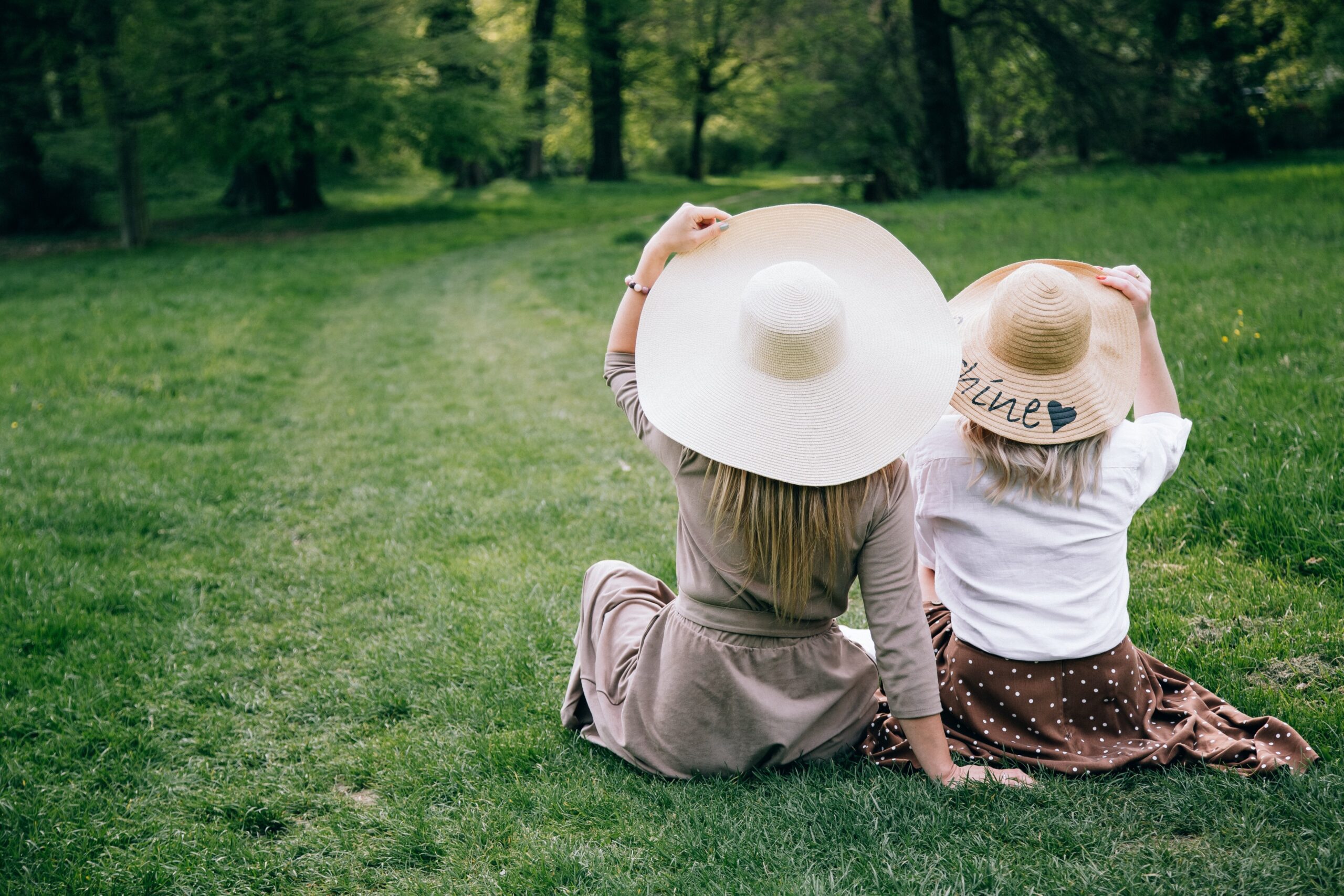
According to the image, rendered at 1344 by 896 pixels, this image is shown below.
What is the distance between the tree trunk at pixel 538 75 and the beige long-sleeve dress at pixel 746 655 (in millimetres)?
24377

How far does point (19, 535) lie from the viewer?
5.18 m

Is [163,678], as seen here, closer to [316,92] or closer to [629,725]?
[629,725]

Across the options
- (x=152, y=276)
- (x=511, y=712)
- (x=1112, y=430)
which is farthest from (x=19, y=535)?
(x=152, y=276)

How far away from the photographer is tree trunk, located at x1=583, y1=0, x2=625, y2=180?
102 feet

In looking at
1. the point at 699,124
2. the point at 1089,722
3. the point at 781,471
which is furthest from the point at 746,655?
the point at 699,124

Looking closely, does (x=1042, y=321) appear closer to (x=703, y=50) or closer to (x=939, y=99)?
(x=939, y=99)

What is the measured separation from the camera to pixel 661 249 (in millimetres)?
2564

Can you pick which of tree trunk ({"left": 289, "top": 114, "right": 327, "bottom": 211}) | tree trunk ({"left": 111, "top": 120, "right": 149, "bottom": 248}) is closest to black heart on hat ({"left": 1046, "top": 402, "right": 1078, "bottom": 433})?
tree trunk ({"left": 111, "top": 120, "right": 149, "bottom": 248})

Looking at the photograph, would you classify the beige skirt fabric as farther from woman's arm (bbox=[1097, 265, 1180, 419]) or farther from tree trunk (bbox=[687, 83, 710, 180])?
tree trunk (bbox=[687, 83, 710, 180])

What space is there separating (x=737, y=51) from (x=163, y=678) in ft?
108

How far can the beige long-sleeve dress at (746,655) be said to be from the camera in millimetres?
2414

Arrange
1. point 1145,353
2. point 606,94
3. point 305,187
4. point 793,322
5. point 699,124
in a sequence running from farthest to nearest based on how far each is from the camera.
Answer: point 699,124 < point 606,94 < point 305,187 < point 1145,353 < point 793,322

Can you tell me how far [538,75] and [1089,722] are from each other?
3201cm

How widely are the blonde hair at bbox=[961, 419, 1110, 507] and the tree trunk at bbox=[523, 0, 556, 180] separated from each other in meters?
24.6
